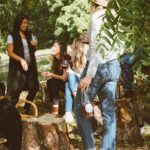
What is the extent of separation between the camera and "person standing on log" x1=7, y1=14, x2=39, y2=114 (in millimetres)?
→ 8133

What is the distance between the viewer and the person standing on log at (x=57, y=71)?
869cm

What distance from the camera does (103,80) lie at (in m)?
5.29

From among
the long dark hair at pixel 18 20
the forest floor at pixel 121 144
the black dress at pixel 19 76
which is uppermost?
the long dark hair at pixel 18 20

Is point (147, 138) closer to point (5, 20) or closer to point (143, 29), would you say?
point (143, 29)

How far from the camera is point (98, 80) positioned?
5.29 m

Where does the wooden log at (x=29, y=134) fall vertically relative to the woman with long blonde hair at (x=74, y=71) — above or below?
below

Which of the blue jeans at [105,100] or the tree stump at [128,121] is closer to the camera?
the blue jeans at [105,100]

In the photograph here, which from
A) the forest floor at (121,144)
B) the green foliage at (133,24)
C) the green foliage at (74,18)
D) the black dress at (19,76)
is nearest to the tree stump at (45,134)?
the forest floor at (121,144)

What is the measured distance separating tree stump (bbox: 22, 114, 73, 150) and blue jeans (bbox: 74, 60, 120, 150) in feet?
2.94

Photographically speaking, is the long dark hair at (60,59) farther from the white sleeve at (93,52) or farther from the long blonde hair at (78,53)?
the white sleeve at (93,52)

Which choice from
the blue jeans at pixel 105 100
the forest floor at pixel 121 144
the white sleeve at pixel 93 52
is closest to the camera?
the white sleeve at pixel 93 52

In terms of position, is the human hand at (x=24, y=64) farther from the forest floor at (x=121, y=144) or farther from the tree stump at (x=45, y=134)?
the tree stump at (x=45, y=134)

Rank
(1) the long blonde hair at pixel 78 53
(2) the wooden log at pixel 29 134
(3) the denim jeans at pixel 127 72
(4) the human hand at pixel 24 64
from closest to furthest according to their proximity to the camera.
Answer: (2) the wooden log at pixel 29 134 < (3) the denim jeans at pixel 127 72 < (4) the human hand at pixel 24 64 < (1) the long blonde hair at pixel 78 53

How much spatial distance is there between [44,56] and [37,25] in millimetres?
8782
